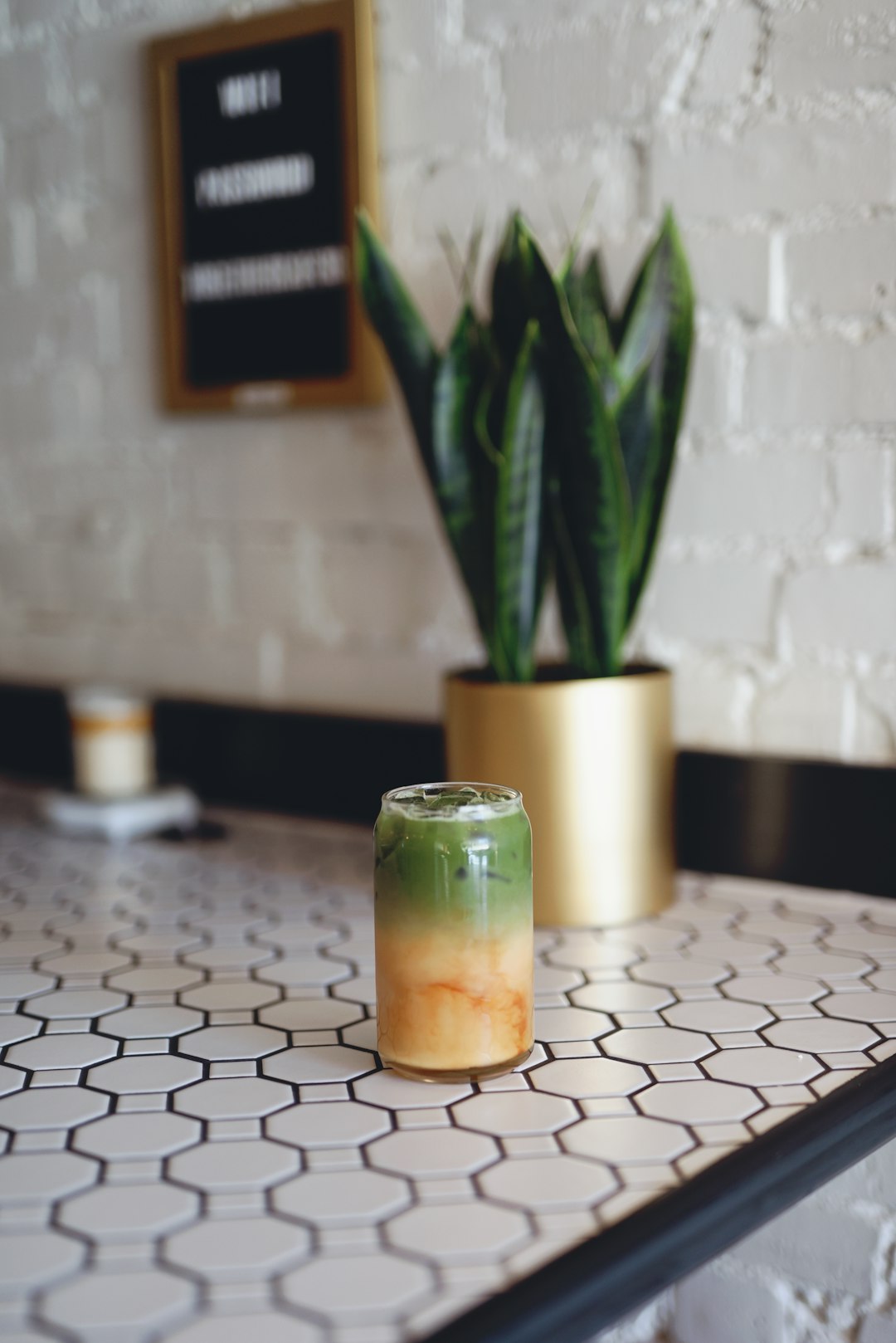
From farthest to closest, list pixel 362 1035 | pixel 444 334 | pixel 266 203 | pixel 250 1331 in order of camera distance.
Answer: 1. pixel 266 203
2. pixel 444 334
3. pixel 362 1035
4. pixel 250 1331

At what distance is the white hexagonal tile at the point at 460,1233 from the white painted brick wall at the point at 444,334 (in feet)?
2.03

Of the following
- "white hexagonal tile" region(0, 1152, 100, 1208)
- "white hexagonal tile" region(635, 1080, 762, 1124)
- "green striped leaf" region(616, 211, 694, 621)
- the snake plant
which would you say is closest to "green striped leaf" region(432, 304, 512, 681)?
the snake plant

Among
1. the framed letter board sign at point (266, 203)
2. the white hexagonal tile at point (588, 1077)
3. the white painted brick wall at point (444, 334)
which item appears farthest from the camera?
the framed letter board sign at point (266, 203)

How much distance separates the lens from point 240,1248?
1.87 feet

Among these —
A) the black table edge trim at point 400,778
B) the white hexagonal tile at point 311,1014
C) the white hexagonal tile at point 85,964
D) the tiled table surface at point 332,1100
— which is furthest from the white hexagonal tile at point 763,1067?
the white hexagonal tile at point 85,964

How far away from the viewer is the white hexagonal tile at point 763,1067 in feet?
2.40

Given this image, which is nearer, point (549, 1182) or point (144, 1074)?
point (549, 1182)

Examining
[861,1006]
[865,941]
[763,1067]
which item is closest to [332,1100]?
[763,1067]

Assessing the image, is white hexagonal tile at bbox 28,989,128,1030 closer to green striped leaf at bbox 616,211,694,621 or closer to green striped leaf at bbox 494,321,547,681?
green striped leaf at bbox 494,321,547,681

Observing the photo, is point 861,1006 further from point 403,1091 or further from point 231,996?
point 231,996

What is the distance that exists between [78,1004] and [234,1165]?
0.92ft

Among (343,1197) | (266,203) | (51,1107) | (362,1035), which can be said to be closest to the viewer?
(343,1197)

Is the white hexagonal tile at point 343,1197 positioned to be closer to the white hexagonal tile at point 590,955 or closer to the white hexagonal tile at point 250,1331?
the white hexagonal tile at point 250,1331

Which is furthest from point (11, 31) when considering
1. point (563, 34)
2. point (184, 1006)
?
point (184, 1006)
